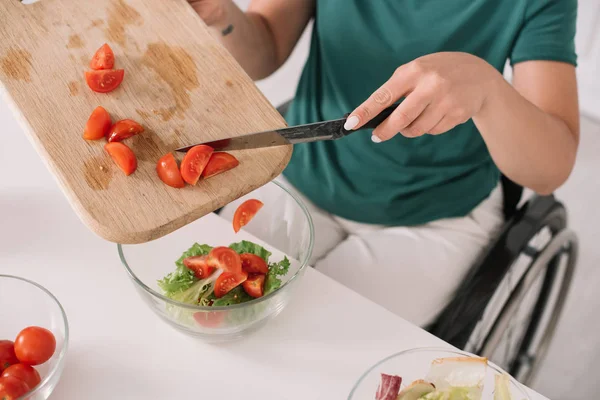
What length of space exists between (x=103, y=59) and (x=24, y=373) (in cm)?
49

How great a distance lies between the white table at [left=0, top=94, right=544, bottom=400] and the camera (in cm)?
88

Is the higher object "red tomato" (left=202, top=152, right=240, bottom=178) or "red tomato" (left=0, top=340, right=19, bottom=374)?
"red tomato" (left=202, top=152, right=240, bottom=178)

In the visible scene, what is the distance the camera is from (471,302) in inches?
46.5

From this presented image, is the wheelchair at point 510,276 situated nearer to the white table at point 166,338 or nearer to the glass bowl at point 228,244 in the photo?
the white table at point 166,338

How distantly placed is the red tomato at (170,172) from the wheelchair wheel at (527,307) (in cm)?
61

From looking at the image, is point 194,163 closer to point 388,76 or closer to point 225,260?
point 225,260

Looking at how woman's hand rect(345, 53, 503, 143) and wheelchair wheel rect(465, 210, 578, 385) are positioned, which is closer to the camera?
woman's hand rect(345, 53, 503, 143)

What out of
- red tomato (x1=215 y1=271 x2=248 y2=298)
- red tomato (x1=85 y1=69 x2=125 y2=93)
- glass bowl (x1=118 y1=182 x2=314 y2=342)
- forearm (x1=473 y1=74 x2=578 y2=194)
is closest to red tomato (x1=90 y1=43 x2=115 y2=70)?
red tomato (x1=85 y1=69 x2=125 y2=93)

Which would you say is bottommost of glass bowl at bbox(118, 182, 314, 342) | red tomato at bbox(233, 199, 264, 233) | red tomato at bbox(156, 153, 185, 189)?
glass bowl at bbox(118, 182, 314, 342)

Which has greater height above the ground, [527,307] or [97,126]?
[97,126]

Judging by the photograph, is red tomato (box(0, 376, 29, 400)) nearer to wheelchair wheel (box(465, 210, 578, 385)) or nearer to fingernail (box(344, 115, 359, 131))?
fingernail (box(344, 115, 359, 131))

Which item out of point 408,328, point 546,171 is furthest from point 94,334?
point 546,171

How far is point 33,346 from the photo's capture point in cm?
81

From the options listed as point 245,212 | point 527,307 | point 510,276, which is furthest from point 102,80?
point 527,307
